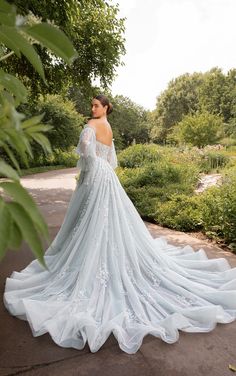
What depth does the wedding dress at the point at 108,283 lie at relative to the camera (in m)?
3.00

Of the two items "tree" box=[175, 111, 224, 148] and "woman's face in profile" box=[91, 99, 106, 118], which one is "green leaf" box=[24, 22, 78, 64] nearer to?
"woman's face in profile" box=[91, 99, 106, 118]

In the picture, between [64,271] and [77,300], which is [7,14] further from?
[64,271]

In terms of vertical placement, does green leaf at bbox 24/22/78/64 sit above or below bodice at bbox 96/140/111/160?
above

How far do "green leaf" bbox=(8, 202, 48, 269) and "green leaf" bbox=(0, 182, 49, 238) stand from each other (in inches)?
0.4

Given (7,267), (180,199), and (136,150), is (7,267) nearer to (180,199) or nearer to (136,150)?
(180,199)

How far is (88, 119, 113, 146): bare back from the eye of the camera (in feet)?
13.1

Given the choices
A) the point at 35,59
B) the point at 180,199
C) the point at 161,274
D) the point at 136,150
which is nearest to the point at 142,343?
the point at 161,274

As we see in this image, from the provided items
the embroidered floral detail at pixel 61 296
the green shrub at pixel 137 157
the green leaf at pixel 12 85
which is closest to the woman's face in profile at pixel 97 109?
the embroidered floral detail at pixel 61 296

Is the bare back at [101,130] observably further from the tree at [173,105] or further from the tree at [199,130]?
the tree at [173,105]

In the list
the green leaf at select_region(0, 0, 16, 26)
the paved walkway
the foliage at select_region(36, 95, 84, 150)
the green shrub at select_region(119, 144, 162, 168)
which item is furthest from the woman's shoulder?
the foliage at select_region(36, 95, 84, 150)

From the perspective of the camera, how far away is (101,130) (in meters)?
4.06

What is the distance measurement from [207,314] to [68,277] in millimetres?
1456

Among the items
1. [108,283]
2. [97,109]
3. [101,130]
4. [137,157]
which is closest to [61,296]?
[108,283]

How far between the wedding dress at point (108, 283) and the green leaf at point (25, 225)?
2.53m
